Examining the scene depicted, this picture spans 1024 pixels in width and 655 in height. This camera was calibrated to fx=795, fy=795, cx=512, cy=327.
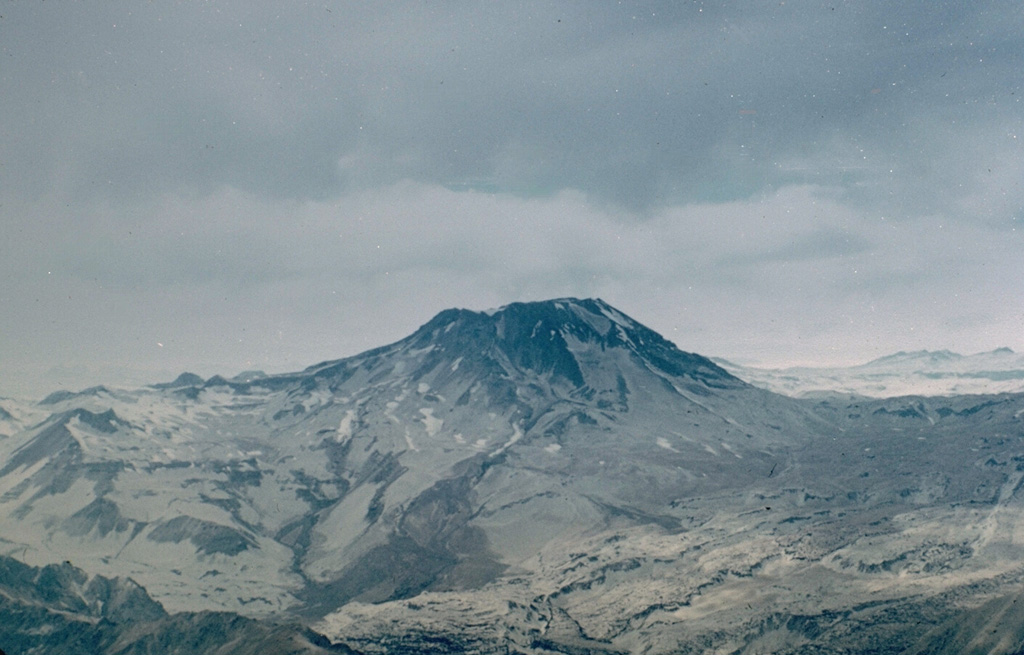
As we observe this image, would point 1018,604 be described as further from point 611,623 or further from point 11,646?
point 11,646

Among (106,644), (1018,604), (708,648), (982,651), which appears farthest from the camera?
(106,644)

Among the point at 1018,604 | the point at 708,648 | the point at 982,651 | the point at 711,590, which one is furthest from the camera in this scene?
the point at 711,590

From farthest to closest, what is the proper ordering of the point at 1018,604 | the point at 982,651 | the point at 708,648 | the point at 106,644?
the point at 106,644 → the point at 708,648 → the point at 1018,604 → the point at 982,651

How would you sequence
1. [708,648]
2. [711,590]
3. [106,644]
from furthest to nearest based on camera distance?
[711,590], [106,644], [708,648]

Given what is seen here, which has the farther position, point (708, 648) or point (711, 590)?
point (711, 590)

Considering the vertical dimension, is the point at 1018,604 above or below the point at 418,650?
above

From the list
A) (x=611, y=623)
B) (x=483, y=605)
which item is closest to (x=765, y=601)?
(x=611, y=623)

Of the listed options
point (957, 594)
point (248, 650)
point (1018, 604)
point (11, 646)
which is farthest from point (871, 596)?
point (11, 646)

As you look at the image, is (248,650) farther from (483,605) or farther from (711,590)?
(711,590)

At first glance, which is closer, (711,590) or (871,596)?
(871,596)
